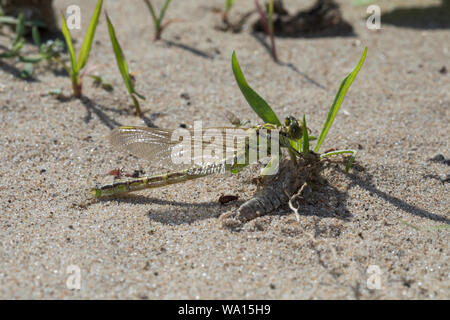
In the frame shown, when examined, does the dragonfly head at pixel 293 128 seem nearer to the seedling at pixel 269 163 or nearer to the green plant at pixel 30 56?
the seedling at pixel 269 163

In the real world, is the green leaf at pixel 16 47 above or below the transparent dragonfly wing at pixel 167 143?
above

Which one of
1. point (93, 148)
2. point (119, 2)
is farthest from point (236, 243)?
point (119, 2)
